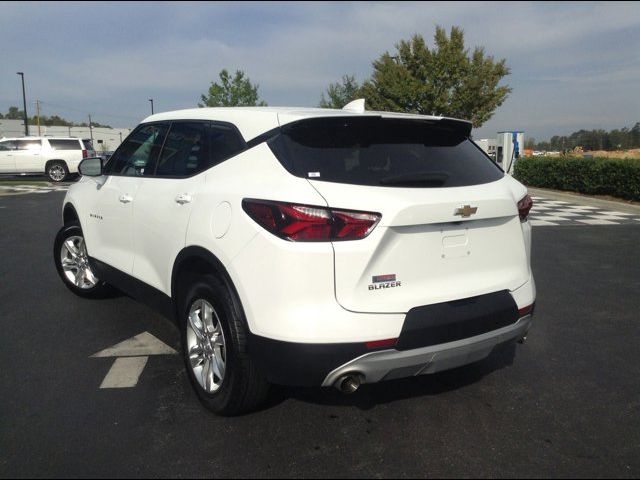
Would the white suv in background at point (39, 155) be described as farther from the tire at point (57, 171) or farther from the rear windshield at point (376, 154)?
the rear windshield at point (376, 154)

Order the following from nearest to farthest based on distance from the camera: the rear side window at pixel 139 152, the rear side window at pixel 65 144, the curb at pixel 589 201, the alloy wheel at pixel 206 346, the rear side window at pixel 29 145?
the alloy wheel at pixel 206 346 < the rear side window at pixel 139 152 < the curb at pixel 589 201 < the rear side window at pixel 29 145 < the rear side window at pixel 65 144

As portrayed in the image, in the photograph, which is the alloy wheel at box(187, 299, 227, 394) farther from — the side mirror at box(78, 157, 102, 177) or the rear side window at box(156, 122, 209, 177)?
the side mirror at box(78, 157, 102, 177)

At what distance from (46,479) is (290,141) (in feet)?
6.12

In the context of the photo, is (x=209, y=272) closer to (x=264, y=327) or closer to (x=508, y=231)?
(x=264, y=327)

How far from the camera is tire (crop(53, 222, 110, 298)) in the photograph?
4.95 m

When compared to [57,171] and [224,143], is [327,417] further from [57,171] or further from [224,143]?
[57,171]

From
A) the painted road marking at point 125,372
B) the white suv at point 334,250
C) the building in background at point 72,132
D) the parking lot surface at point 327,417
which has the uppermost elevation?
the building in background at point 72,132

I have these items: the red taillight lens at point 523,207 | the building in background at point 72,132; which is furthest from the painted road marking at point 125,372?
the building in background at point 72,132

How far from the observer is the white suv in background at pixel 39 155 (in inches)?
877

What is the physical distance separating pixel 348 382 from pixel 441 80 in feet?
90.1

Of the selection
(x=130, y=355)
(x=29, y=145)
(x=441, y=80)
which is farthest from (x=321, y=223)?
(x=441, y=80)

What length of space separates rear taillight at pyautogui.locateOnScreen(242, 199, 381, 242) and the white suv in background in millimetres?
22387

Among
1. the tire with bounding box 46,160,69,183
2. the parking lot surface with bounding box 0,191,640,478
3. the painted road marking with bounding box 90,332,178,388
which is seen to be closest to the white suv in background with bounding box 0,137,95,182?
the tire with bounding box 46,160,69,183

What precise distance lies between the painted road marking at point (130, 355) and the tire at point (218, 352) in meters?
0.52
